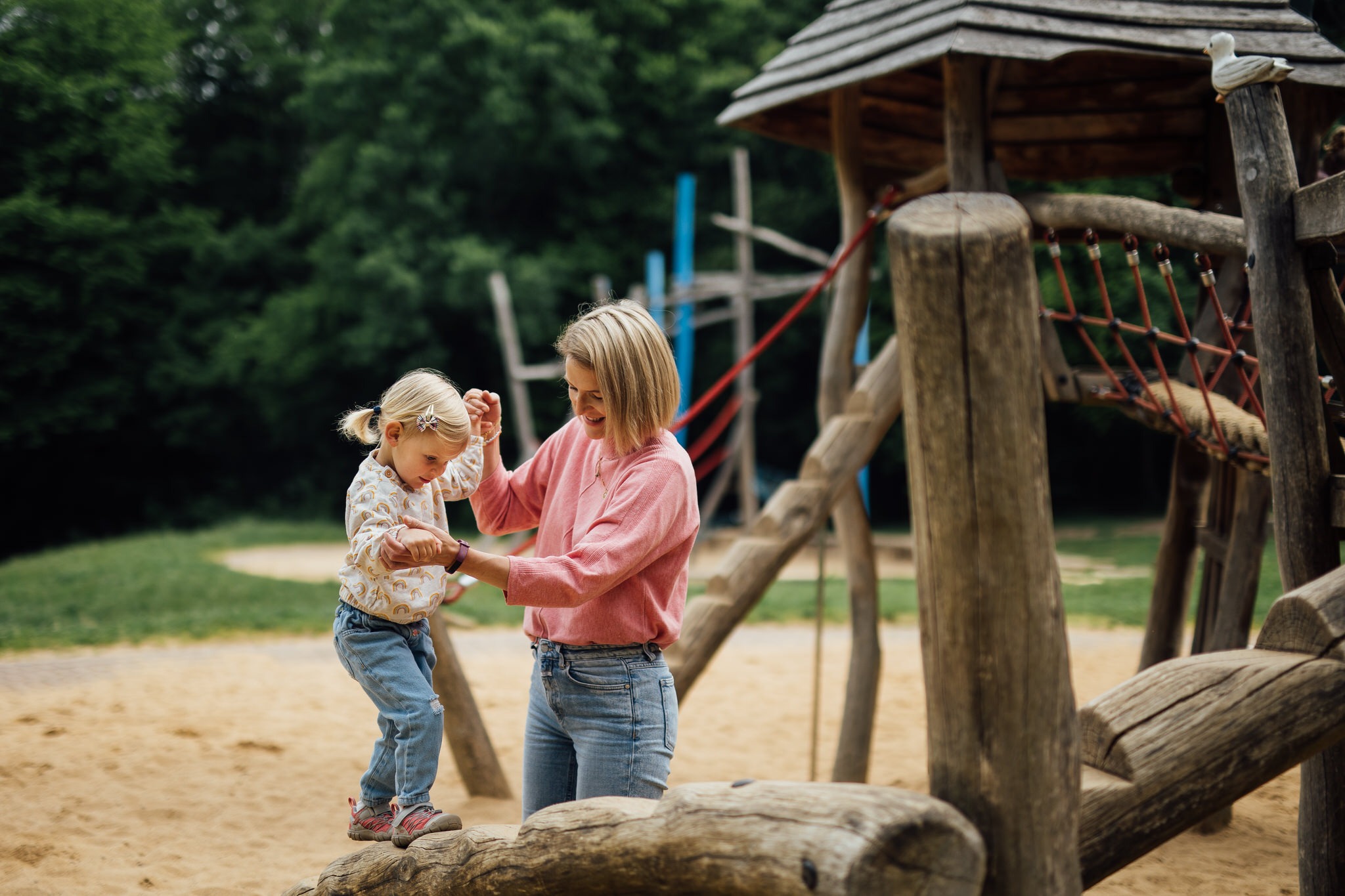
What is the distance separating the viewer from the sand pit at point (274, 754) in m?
3.93

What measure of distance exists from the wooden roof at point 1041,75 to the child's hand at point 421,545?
2699 mm

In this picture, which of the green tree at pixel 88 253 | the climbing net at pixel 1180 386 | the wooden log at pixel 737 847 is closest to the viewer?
the wooden log at pixel 737 847

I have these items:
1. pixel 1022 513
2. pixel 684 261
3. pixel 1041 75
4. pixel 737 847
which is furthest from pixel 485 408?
pixel 684 261

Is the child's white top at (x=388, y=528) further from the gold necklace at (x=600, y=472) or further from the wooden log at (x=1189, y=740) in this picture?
the wooden log at (x=1189, y=740)

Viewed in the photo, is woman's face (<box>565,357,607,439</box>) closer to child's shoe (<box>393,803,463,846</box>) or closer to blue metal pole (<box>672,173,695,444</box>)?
child's shoe (<box>393,803,463,846</box>)

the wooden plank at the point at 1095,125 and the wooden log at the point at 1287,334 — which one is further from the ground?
the wooden plank at the point at 1095,125

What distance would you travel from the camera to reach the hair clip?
227 centimetres

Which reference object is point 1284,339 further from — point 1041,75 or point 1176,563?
point 1041,75

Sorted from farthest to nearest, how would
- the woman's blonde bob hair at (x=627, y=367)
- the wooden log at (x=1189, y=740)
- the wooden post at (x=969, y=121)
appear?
the wooden post at (x=969, y=121) → the woman's blonde bob hair at (x=627, y=367) → the wooden log at (x=1189, y=740)

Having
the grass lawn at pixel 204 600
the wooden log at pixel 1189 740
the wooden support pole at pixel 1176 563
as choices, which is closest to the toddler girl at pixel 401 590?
the wooden log at pixel 1189 740

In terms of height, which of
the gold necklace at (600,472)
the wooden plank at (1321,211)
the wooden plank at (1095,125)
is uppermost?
the wooden plank at (1095,125)

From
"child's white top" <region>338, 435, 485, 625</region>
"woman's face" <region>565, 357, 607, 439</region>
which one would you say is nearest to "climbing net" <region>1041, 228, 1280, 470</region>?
"woman's face" <region>565, 357, 607, 439</region>

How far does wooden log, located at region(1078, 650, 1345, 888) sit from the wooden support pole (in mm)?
3181

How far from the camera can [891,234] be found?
1569 millimetres
